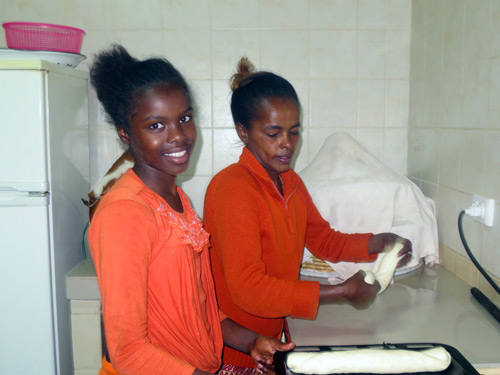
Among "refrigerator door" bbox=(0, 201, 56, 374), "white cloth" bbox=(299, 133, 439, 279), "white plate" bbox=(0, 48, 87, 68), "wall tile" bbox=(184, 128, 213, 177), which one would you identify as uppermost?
"white plate" bbox=(0, 48, 87, 68)

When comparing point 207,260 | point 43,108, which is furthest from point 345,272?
point 43,108

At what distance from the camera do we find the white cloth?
4.80ft

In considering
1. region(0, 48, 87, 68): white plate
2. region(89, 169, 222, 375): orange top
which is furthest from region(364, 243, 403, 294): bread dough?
region(0, 48, 87, 68): white plate

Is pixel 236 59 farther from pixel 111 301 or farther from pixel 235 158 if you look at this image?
pixel 111 301

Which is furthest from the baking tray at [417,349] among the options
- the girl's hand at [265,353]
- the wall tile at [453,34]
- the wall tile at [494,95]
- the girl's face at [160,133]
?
the wall tile at [453,34]

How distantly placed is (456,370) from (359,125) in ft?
4.15

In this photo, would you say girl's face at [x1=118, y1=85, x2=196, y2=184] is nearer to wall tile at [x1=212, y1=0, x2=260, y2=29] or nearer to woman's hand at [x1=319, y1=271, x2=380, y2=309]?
woman's hand at [x1=319, y1=271, x2=380, y2=309]

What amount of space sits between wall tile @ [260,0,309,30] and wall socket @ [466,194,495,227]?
3.20 feet

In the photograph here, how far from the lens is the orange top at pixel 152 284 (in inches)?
29.6

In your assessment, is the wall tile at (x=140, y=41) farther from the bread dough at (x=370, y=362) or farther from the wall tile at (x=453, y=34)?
the bread dough at (x=370, y=362)

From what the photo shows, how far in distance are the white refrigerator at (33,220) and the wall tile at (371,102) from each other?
1.12 meters

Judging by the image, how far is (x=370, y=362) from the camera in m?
0.82

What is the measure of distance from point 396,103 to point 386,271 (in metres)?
0.97

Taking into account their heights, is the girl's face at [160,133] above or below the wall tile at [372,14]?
below
